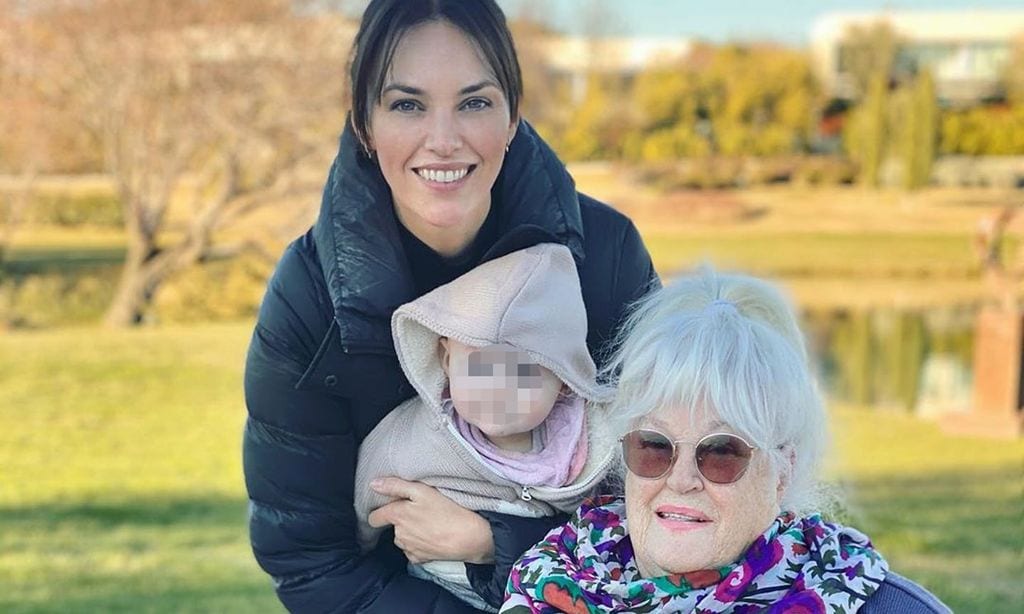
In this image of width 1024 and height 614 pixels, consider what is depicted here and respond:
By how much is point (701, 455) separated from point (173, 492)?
6.67 metres

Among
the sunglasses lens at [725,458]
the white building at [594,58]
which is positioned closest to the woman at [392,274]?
the sunglasses lens at [725,458]

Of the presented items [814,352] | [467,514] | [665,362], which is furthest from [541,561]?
[814,352]

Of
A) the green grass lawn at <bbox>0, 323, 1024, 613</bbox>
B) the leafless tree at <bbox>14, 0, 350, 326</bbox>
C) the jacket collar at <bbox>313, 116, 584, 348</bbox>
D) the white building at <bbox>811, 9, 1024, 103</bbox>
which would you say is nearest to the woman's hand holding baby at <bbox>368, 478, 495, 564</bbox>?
the jacket collar at <bbox>313, 116, 584, 348</bbox>

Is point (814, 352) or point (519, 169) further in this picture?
point (519, 169)

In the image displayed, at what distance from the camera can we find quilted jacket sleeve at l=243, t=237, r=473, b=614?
202cm

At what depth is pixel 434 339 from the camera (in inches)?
78.5

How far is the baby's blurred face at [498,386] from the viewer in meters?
1.94

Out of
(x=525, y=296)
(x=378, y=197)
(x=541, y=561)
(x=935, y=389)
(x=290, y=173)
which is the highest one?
(x=378, y=197)

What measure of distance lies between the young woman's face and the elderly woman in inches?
15.3

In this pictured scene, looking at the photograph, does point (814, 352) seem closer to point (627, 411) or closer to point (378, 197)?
point (627, 411)

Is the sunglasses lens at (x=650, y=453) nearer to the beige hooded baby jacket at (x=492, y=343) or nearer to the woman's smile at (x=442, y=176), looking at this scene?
the beige hooded baby jacket at (x=492, y=343)

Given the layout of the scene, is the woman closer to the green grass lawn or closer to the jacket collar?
the jacket collar

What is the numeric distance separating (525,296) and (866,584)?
2.16 feet

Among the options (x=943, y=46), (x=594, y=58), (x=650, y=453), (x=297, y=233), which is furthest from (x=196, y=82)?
(x=943, y=46)
